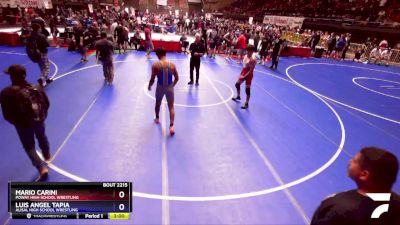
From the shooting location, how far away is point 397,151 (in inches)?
307

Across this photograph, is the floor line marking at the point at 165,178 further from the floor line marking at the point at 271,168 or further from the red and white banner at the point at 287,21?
the red and white banner at the point at 287,21

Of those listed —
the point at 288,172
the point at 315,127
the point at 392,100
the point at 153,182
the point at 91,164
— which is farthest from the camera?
the point at 392,100

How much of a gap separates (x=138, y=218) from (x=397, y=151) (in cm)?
784

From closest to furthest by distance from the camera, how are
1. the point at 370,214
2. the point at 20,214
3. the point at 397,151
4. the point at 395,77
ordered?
the point at 370,214 < the point at 20,214 < the point at 397,151 < the point at 395,77

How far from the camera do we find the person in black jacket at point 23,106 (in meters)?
4.30

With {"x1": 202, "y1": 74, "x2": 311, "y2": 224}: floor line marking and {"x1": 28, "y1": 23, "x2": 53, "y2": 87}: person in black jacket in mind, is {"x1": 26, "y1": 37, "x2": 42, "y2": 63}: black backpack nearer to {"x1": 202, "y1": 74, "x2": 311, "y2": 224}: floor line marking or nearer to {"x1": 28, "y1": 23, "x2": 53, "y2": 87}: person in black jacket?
{"x1": 28, "y1": 23, "x2": 53, "y2": 87}: person in black jacket

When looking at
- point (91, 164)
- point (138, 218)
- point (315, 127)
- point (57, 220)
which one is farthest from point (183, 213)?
point (315, 127)

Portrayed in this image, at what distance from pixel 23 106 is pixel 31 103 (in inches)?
5.1

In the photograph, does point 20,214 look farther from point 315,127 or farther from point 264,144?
point 315,127

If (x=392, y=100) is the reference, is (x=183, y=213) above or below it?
below

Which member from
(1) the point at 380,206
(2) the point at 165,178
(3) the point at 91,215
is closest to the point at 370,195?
(1) the point at 380,206
